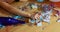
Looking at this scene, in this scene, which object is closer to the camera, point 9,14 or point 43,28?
point 43,28

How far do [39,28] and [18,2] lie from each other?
42cm

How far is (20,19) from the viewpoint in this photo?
3.80 feet

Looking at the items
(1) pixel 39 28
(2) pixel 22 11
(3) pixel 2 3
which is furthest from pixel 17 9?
(1) pixel 39 28

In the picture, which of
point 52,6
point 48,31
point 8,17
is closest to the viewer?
point 48,31

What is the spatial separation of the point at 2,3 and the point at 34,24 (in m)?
0.36

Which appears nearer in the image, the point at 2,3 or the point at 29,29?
the point at 29,29

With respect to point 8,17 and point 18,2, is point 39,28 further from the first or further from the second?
point 18,2

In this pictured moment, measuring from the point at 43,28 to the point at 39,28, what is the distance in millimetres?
32

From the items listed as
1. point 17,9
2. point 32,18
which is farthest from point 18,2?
point 32,18

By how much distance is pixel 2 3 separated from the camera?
125 cm

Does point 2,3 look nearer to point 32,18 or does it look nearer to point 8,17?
point 8,17

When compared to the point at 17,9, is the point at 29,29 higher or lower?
lower

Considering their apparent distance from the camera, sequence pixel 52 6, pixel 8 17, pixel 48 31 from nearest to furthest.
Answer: pixel 48 31 < pixel 8 17 < pixel 52 6

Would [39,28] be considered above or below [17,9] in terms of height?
below
